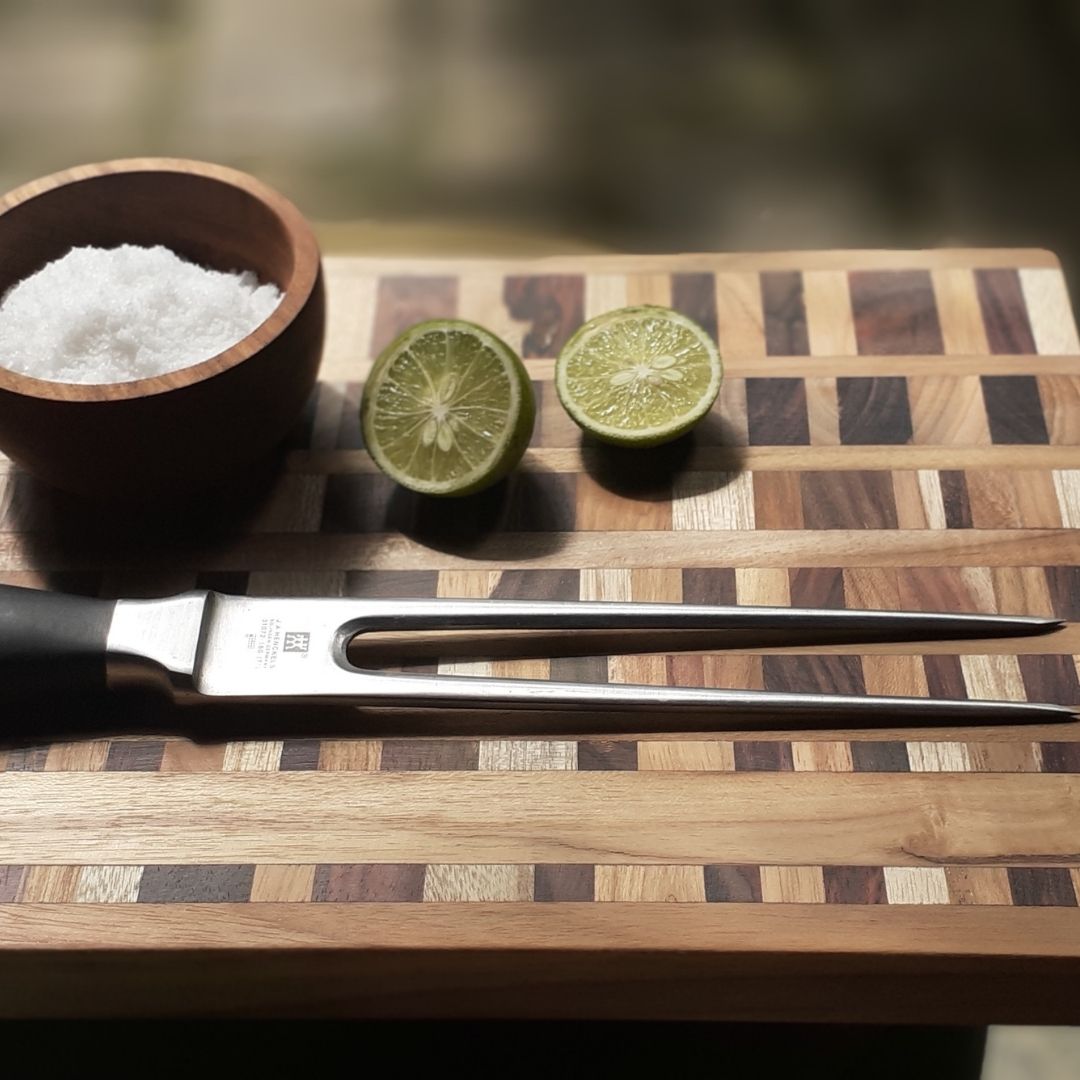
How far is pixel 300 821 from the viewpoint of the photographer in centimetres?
80

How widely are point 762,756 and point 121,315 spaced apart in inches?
20.3

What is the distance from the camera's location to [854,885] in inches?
30.1

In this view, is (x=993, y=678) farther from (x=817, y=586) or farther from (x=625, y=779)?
(x=625, y=779)

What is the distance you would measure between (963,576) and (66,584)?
629 millimetres

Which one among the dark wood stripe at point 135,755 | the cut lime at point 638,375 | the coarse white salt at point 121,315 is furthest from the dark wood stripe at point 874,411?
the dark wood stripe at point 135,755

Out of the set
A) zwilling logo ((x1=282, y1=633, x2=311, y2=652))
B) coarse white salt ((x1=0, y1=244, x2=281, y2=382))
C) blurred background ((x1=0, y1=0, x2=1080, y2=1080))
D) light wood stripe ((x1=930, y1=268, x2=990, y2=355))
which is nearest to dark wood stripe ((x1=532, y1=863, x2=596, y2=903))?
zwilling logo ((x1=282, y1=633, x2=311, y2=652))

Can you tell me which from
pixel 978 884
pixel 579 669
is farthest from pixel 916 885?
pixel 579 669

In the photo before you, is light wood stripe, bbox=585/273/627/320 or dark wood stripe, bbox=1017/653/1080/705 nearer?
dark wood stripe, bbox=1017/653/1080/705

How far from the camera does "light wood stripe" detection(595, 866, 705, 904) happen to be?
2.51ft

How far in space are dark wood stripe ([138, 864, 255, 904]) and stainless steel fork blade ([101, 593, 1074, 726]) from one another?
106 millimetres

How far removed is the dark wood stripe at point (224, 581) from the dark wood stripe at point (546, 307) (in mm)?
298

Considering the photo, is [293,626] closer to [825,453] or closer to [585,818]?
[585,818]

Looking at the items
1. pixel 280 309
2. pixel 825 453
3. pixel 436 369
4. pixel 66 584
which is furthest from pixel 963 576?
pixel 66 584

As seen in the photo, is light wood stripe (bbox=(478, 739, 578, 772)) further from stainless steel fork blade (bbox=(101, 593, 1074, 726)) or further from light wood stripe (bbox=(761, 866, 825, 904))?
light wood stripe (bbox=(761, 866, 825, 904))
